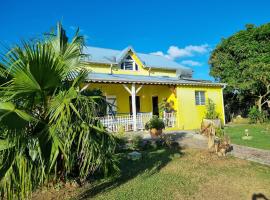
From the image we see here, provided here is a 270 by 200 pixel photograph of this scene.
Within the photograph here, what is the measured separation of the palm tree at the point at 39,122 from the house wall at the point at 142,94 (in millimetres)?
11886

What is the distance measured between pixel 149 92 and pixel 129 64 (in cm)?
274

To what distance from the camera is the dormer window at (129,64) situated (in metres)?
19.6

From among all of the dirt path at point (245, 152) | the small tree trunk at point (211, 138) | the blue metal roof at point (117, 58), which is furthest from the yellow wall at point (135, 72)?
the small tree trunk at point (211, 138)

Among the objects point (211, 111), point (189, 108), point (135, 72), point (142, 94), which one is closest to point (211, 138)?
point (189, 108)

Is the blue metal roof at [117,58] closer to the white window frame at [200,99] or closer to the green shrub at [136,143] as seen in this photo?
the white window frame at [200,99]

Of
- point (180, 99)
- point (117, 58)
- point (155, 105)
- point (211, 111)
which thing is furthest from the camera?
point (155, 105)

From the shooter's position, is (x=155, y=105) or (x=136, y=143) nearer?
(x=136, y=143)

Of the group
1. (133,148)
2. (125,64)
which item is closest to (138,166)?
(133,148)

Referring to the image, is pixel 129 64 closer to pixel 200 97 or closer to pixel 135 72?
pixel 135 72

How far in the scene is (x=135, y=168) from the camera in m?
7.47

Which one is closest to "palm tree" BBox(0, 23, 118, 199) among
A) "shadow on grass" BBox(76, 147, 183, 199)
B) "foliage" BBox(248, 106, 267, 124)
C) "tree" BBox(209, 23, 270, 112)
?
"shadow on grass" BBox(76, 147, 183, 199)

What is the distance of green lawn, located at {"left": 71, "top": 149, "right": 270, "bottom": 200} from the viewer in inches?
205

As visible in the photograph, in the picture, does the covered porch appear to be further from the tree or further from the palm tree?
the palm tree

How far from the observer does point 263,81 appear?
2072cm
